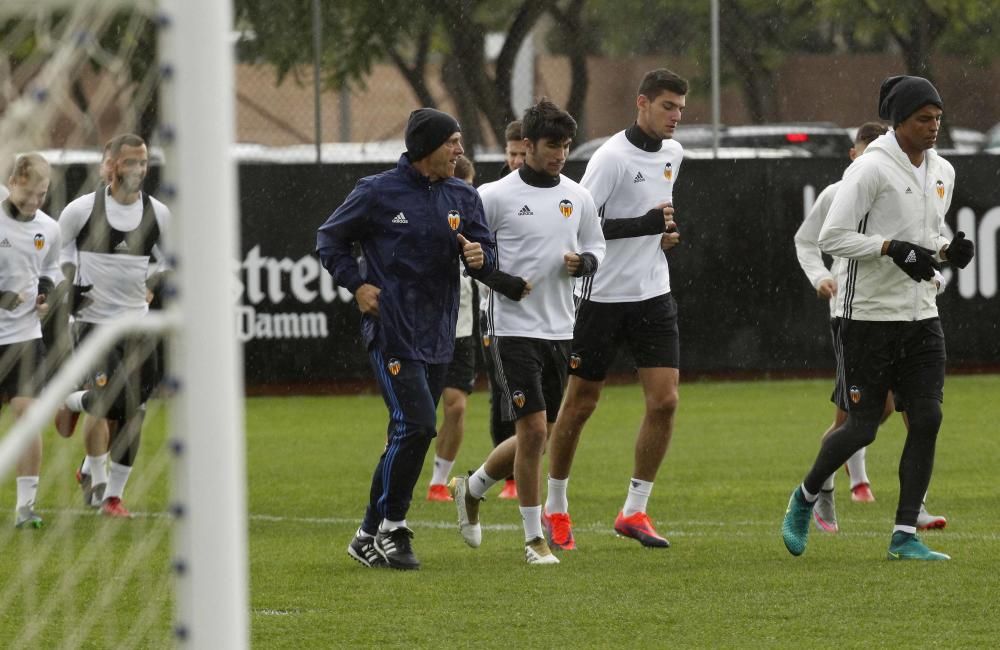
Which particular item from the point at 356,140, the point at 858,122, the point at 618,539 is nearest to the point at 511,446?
the point at 618,539

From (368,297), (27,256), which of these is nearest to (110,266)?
(27,256)

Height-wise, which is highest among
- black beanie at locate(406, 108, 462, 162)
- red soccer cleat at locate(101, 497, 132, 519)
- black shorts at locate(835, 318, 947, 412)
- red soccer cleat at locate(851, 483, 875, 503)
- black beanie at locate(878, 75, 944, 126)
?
black beanie at locate(878, 75, 944, 126)

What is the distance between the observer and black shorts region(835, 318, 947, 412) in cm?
784

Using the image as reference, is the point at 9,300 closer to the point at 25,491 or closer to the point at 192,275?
the point at 25,491

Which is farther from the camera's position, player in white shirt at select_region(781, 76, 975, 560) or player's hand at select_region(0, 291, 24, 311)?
player's hand at select_region(0, 291, 24, 311)

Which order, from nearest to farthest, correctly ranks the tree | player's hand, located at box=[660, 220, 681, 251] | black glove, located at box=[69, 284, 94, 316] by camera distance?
player's hand, located at box=[660, 220, 681, 251], black glove, located at box=[69, 284, 94, 316], the tree

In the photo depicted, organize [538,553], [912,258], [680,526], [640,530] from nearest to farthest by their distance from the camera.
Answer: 1. [912,258]
2. [538,553]
3. [640,530]
4. [680,526]

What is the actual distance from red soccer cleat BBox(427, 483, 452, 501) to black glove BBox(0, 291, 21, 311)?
2798mm

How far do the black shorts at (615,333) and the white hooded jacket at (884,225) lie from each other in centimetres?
107

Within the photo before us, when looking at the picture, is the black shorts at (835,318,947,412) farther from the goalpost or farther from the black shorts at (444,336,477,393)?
the goalpost

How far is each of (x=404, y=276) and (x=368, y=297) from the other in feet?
0.66

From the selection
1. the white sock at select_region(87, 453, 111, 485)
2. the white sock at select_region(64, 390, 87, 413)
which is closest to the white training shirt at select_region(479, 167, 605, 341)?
the white sock at select_region(64, 390, 87, 413)

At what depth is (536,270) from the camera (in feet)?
27.2

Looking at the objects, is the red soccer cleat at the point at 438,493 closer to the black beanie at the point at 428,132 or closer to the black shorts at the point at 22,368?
the black shorts at the point at 22,368
